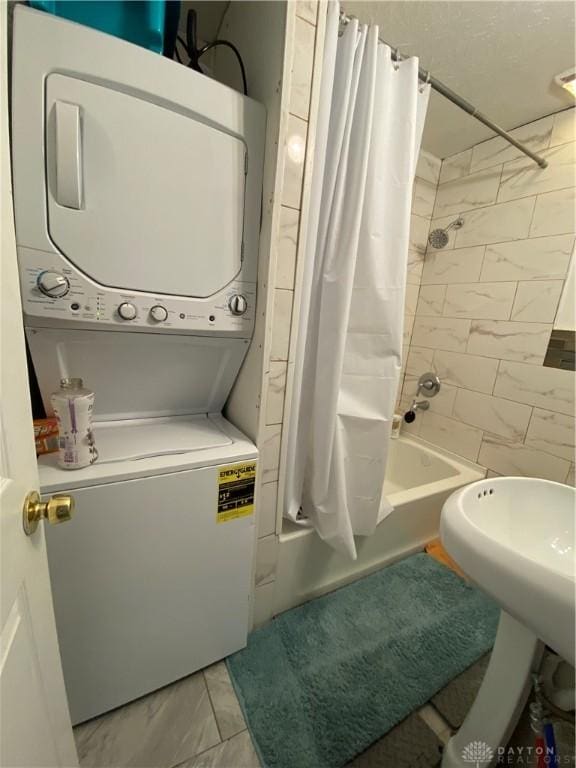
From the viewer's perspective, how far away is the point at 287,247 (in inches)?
34.4

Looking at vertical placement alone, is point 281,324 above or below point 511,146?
below

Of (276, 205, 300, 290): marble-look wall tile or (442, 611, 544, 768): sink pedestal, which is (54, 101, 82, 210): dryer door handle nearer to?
(276, 205, 300, 290): marble-look wall tile

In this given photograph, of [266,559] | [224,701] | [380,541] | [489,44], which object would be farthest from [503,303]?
[224,701]

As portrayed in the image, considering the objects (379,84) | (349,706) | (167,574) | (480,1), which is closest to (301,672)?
(349,706)

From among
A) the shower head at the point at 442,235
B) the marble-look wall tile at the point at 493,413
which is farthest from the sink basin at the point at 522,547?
the shower head at the point at 442,235

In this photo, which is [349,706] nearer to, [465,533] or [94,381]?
[465,533]

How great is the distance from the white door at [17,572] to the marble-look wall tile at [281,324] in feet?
1.94

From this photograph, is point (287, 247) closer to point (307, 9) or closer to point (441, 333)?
point (307, 9)

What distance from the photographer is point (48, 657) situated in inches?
21.2

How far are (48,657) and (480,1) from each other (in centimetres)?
210

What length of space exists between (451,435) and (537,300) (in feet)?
2.90

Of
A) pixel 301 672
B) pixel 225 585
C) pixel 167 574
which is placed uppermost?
pixel 167 574

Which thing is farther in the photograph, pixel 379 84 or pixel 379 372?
pixel 379 372

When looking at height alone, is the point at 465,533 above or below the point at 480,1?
below
